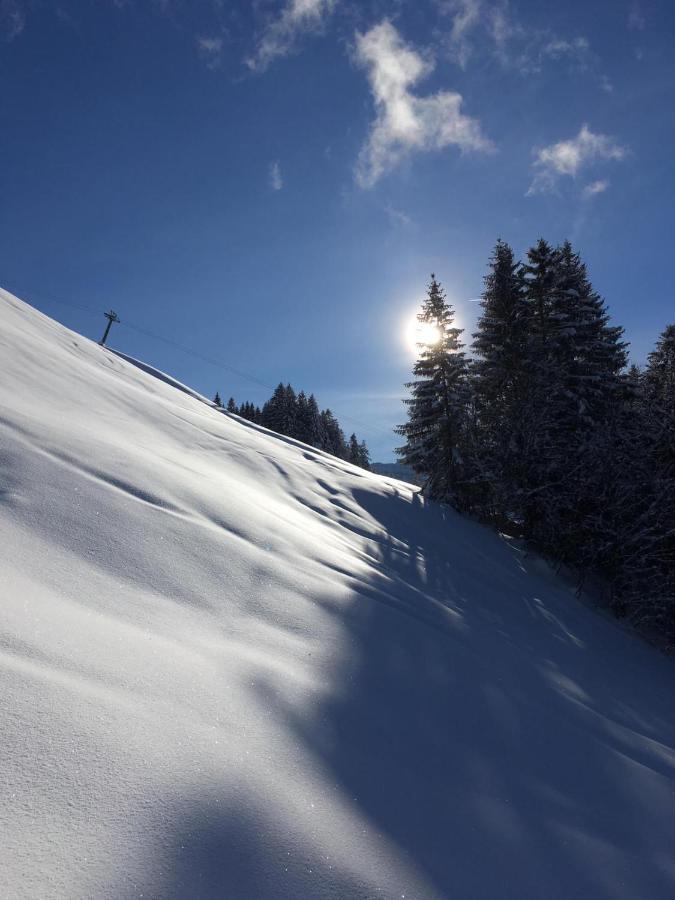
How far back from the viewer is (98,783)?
1.37 metres

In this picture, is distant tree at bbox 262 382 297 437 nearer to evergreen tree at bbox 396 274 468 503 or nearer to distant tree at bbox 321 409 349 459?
distant tree at bbox 321 409 349 459

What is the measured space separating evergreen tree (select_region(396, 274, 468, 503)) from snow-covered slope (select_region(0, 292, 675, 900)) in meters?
9.26

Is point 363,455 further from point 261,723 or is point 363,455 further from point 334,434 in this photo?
point 261,723

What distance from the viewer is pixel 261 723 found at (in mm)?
1943

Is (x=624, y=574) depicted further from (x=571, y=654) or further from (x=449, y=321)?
(x=449, y=321)

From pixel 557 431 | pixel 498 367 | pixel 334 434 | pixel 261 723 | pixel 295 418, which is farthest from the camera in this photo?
pixel 334 434

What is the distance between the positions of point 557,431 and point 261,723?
45.0 feet

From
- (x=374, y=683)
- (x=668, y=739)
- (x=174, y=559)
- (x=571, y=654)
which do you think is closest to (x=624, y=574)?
(x=571, y=654)

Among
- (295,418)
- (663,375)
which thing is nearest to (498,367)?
(663,375)

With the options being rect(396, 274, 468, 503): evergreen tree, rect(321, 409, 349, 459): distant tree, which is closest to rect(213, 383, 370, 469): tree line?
rect(321, 409, 349, 459): distant tree

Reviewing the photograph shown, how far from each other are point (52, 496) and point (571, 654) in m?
6.62

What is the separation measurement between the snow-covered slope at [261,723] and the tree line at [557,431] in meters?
6.45

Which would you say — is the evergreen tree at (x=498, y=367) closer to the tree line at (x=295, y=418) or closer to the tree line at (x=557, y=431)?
the tree line at (x=557, y=431)

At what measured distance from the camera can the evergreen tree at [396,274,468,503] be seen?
1428 centimetres
